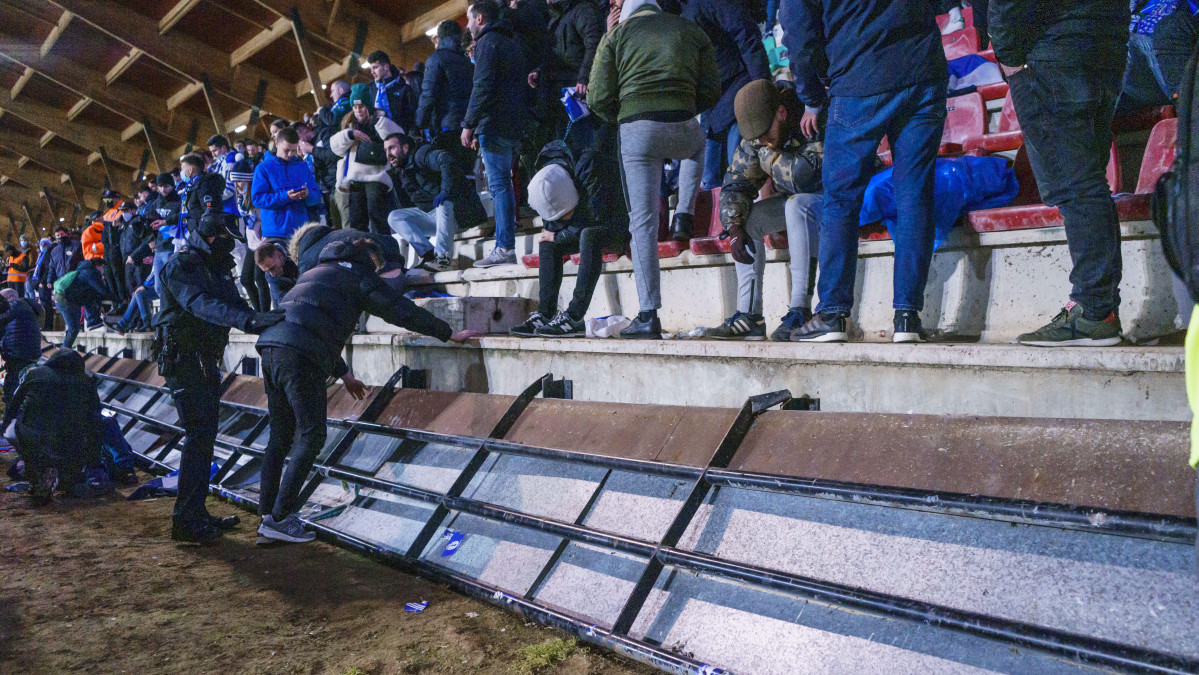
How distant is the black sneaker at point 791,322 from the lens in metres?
3.37

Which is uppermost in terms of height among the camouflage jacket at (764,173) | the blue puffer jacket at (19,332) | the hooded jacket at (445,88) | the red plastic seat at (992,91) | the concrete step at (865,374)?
the hooded jacket at (445,88)

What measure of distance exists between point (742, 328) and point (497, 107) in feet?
9.76

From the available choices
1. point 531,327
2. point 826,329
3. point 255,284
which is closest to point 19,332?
point 255,284

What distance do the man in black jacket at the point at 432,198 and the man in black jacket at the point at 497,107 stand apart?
1.77 ft

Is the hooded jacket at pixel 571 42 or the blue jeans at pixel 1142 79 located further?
the hooded jacket at pixel 571 42

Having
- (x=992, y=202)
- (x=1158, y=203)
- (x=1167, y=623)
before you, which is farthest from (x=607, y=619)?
(x=992, y=202)

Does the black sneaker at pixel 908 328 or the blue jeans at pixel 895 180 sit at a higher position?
the blue jeans at pixel 895 180

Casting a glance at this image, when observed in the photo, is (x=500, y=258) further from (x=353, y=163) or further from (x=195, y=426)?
(x=195, y=426)

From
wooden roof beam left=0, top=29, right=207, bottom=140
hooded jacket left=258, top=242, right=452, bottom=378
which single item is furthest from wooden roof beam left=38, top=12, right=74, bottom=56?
hooded jacket left=258, top=242, right=452, bottom=378

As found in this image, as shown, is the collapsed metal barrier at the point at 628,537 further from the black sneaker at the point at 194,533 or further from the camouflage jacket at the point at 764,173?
the camouflage jacket at the point at 764,173

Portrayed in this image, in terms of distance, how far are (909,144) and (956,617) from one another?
1.93 m

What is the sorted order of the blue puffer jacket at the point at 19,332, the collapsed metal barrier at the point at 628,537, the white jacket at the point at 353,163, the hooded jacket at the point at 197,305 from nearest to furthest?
the collapsed metal barrier at the point at 628,537 → the hooded jacket at the point at 197,305 → the white jacket at the point at 353,163 → the blue puffer jacket at the point at 19,332

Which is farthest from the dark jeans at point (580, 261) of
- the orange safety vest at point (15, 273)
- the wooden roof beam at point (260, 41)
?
the orange safety vest at point (15, 273)

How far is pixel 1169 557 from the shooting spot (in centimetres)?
177
